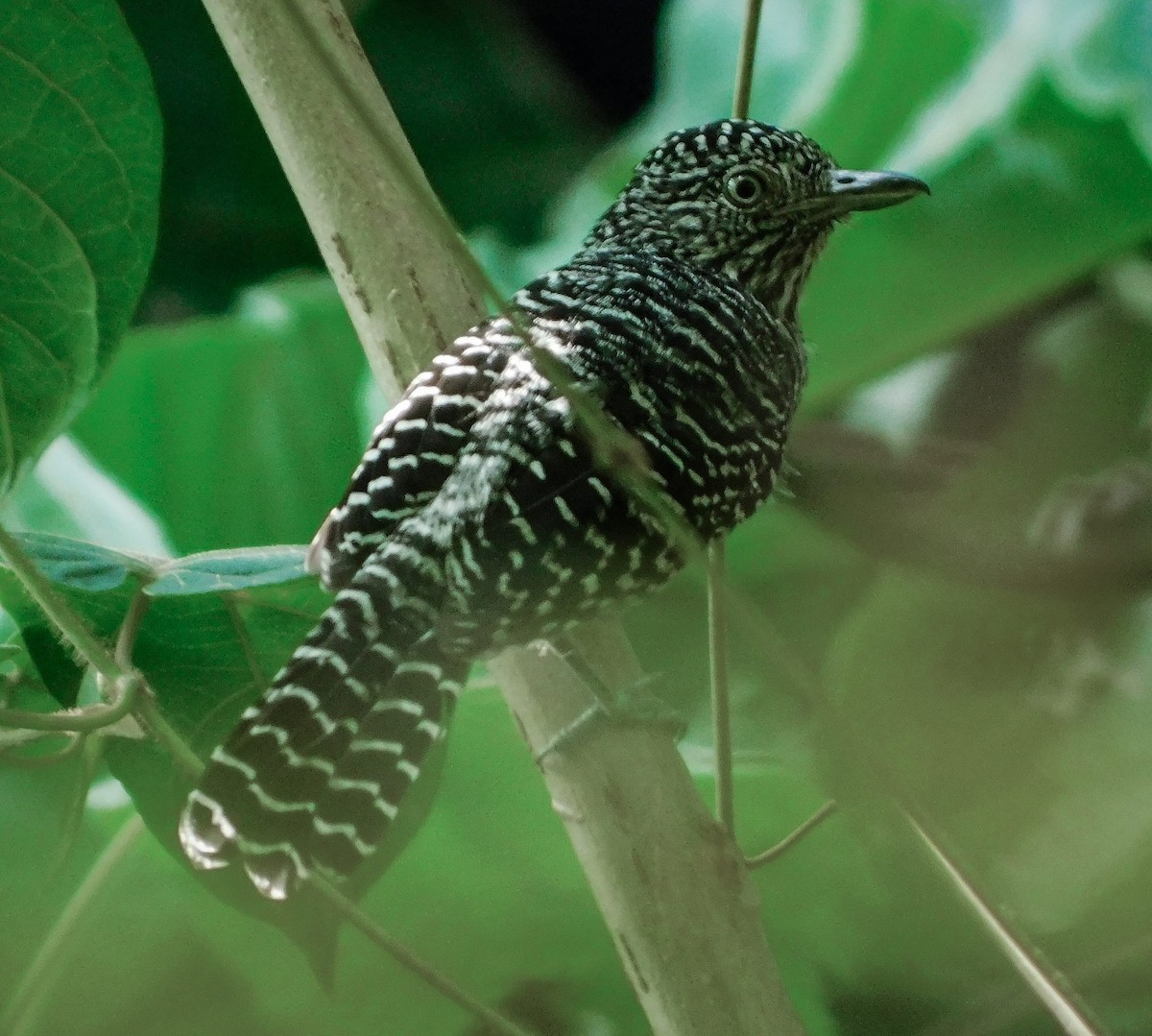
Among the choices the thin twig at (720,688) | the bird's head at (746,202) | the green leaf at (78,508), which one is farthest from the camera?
the green leaf at (78,508)

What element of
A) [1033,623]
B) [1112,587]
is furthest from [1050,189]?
[1033,623]

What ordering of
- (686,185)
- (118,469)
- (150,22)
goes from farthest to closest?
(150,22) → (118,469) → (686,185)

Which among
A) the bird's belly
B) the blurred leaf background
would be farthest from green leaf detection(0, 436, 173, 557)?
the bird's belly

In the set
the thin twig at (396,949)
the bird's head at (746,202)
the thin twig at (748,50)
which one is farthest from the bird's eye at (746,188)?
the thin twig at (396,949)

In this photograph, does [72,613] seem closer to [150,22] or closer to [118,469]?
[118,469]

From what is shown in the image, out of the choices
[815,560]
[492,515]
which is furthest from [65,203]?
[815,560]

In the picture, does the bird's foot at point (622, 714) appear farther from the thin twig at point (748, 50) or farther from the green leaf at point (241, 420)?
the green leaf at point (241, 420)

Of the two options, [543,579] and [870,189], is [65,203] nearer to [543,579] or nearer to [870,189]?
[543,579]
